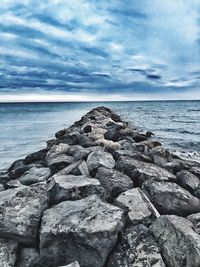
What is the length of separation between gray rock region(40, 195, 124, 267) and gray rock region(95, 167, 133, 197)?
844 mm

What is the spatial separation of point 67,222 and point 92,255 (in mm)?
397

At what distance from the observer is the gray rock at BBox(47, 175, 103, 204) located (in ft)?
11.4

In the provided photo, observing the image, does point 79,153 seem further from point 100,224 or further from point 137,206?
point 100,224

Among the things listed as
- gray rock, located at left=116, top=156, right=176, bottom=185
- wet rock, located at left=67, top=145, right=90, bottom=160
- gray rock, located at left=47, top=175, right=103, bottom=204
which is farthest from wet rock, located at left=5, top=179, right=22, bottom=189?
gray rock, located at left=116, top=156, right=176, bottom=185

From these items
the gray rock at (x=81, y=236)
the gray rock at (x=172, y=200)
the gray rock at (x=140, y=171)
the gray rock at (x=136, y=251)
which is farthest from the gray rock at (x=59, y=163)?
the gray rock at (x=136, y=251)

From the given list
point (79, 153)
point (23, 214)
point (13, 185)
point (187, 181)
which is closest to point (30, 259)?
point (23, 214)

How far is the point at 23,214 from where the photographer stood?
9.95ft

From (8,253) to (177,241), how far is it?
5.26 ft

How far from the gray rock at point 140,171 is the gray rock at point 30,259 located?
194cm

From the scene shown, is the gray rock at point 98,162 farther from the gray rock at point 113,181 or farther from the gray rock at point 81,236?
the gray rock at point 81,236

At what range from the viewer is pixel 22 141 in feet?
43.4

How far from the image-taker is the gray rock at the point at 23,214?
2.91m

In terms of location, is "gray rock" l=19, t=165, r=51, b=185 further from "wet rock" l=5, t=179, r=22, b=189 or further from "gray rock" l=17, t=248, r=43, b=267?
"gray rock" l=17, t=248, r=43, b=267

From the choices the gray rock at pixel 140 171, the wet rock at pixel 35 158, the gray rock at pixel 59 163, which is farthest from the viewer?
the wet rock at pixel 35 158
